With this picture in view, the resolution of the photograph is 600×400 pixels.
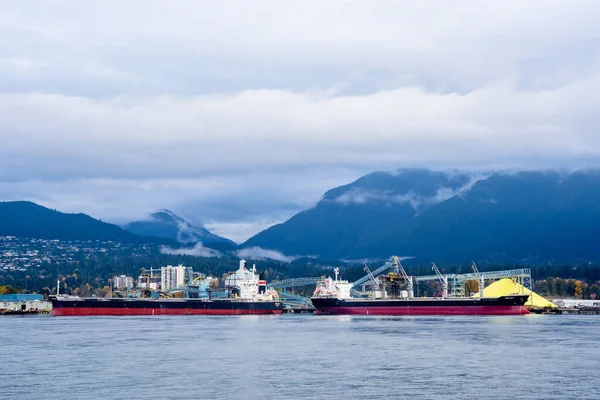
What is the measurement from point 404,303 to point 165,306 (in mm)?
45612

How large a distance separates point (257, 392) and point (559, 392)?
15.5m

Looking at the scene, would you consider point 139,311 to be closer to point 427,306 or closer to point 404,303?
point 404,303

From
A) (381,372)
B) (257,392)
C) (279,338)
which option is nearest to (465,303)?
(279,338)

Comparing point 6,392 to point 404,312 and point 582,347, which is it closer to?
point 582,347

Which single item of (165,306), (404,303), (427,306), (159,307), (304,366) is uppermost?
(404,303)

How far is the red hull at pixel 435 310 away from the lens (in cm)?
13250

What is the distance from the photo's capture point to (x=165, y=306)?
155 meters

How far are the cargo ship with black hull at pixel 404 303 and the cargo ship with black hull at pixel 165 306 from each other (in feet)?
36.8

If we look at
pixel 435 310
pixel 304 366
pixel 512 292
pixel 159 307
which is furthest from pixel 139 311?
pixel 304 366

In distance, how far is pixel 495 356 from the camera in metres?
58.1

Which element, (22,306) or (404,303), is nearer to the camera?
(404,303)

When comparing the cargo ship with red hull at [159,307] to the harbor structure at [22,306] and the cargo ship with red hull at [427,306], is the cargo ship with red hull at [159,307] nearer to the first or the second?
the cargo ship with red hull at [427,306]

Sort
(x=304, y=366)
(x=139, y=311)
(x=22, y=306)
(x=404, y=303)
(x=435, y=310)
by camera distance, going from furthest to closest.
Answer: (x=22, y=306) < (x=139, y=311) < (x=404, y=303) < (x=435, y=310) < (x=304, y=366)

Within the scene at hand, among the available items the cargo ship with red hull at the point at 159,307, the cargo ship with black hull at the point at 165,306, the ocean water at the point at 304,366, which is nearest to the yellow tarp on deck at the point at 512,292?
the cargo ship with black hull at the point at 165,306
